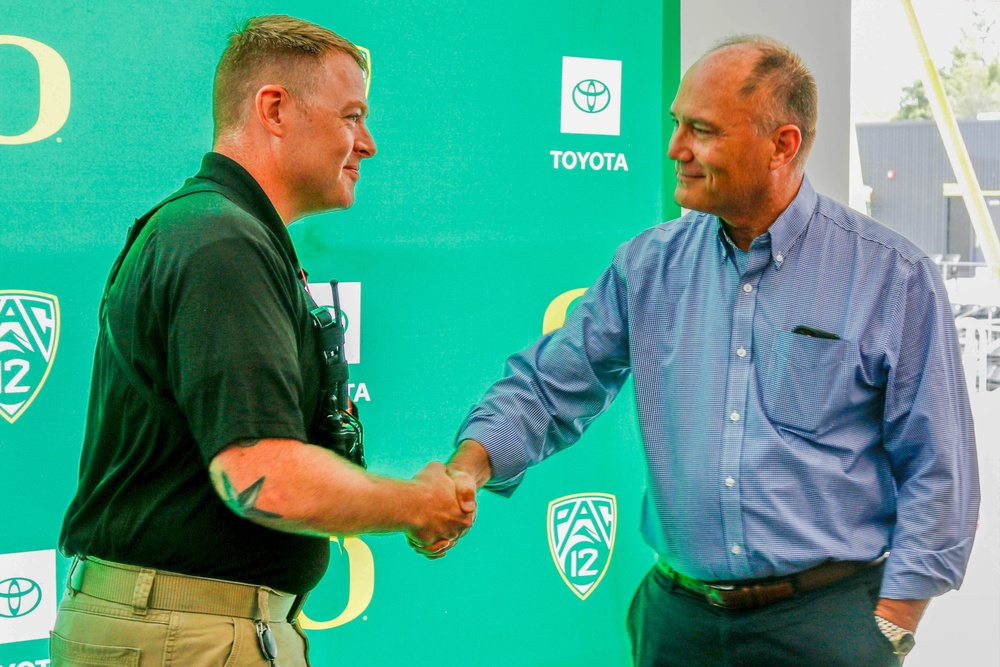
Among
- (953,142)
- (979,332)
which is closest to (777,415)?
(953,142)

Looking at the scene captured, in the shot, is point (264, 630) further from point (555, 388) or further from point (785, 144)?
point (785, 144)

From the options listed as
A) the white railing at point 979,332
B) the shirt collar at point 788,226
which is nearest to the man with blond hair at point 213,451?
the shirt collar at point 788,226

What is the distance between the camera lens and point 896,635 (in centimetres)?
175

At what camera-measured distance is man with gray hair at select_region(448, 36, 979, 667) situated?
1.77 meters

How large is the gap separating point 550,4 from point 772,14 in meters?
0.75

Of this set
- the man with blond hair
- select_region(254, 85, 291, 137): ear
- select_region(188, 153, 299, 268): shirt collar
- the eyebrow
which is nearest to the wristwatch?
the man with blond hair

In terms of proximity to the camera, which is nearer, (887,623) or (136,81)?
(887,623)

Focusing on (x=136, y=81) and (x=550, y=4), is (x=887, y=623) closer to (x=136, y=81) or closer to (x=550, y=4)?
(x=550, y=4)

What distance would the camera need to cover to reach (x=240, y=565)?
4.94 ft

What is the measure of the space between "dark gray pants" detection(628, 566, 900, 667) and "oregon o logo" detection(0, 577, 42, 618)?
1422 millimetres

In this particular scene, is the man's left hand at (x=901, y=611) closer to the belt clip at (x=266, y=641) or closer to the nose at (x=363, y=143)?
the belt clip at (x=266, y=641)

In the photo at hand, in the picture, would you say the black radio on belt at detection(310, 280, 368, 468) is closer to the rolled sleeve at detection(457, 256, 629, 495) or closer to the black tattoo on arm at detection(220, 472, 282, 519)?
the black tattoo on arm at detection(220, 472, 282, 519)

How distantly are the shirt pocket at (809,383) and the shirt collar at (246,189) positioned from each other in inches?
37.3

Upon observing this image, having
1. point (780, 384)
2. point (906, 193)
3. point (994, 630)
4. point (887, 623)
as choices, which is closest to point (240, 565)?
point (780, 384)
